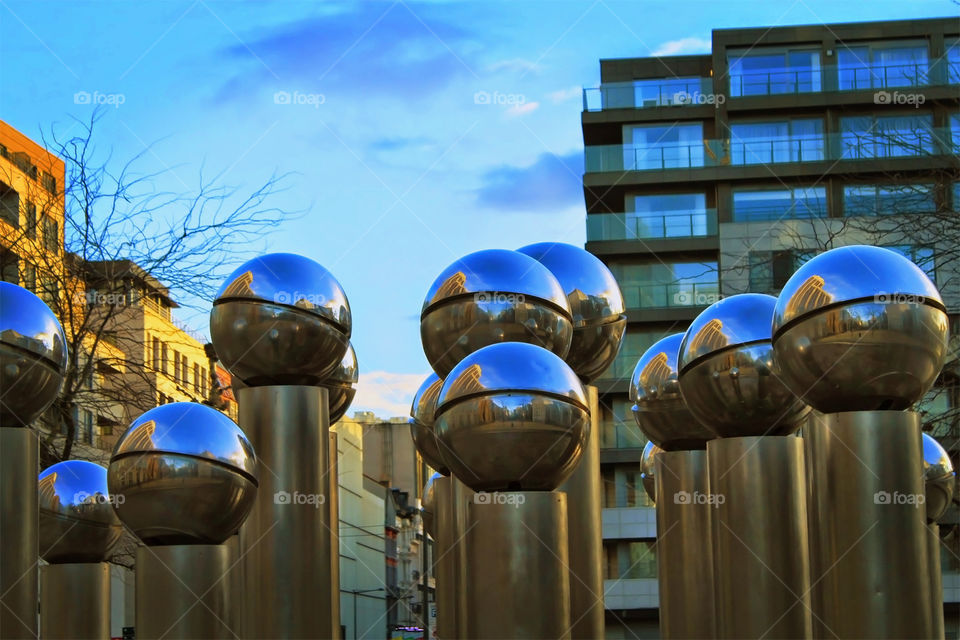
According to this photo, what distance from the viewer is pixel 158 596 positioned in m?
7.47

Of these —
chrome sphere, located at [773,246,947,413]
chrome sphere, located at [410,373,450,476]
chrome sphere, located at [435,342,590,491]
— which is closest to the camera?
chrome sphere, located at [773,246,947,413]

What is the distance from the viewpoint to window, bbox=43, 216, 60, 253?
2141cm

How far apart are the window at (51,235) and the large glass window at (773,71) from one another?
34.3 meters

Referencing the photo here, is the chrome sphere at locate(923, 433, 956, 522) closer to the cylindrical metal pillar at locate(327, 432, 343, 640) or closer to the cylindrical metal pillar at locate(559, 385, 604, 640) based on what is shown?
the cylindrical metal pillar at locate(559, 385, 604, 640)

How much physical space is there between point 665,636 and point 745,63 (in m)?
46.4

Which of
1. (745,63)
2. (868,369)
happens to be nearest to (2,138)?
(745,63)

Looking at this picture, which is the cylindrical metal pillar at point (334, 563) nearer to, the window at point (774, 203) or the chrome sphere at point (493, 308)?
the chrome sphere at point (493, 308)

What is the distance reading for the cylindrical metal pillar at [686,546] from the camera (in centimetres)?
975

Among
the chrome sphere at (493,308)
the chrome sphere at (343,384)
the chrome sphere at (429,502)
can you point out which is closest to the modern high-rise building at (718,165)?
the chrome sphere at (429,502)

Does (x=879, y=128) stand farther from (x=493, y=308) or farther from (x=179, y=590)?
(x=179, y=590)

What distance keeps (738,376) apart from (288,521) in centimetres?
293

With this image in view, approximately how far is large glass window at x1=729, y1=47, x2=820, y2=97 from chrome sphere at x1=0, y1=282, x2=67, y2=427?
46831mm

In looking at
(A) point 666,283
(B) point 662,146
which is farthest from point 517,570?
(B) point 662,146

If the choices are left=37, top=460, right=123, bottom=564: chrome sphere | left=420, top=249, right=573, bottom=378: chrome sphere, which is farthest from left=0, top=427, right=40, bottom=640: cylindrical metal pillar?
left=420, top=249, right=573, bottom=378: chrome sphere
